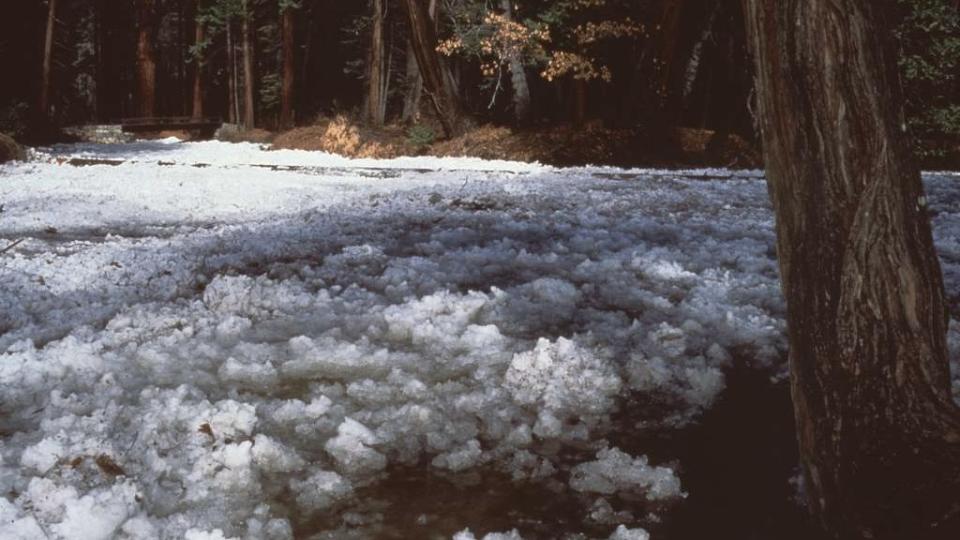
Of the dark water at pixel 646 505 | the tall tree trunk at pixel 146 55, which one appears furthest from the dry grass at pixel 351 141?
the dark water at pixel 646 505

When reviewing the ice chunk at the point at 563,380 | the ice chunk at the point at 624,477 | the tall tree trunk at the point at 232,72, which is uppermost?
the tall tree trunk at the point at 232,72

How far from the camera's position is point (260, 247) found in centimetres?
644

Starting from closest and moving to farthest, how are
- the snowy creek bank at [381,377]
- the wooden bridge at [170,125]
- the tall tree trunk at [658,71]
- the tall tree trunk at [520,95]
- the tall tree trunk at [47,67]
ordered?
the snowy creek bank at [381,377]
the tall tree trunk at [658,71]
the tall tree trunk at [520,95]
the tall tree trunk at [47,67]
the wooden bridge at [170,125]

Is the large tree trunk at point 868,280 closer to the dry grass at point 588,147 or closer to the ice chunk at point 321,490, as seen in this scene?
the ice chunk at point 321,490

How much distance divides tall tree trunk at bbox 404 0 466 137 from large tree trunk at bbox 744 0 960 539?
16.0 metres

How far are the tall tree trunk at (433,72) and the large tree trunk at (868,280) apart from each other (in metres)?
16.0

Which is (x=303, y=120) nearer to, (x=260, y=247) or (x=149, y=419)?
(x=260, y=247)

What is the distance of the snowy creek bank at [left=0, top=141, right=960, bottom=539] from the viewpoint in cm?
260

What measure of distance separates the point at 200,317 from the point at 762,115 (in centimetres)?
342

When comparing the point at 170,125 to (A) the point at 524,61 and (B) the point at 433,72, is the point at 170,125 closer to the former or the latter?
(B) the point at 433,72

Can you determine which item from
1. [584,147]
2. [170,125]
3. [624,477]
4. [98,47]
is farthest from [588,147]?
[98,47]

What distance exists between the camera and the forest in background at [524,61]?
15672 millimetres

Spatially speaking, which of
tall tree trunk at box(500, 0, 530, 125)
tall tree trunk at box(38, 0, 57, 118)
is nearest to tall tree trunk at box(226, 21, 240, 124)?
tall tree trunk at box(38, 0, 57, 118)

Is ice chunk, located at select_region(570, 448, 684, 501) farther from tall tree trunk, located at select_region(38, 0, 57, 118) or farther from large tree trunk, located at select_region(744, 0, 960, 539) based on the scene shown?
tall tree trunk, located at select_region(38, 0, 57, 118)
